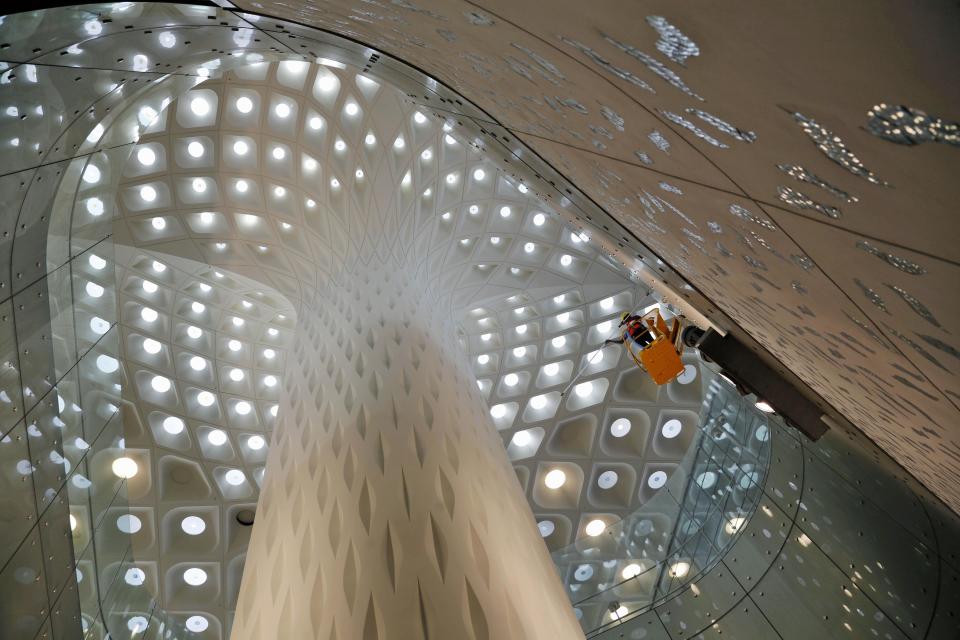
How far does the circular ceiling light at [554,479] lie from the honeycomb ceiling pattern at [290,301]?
0.36ft

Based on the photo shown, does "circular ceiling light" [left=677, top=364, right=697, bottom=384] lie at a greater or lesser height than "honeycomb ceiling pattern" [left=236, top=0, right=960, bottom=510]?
lesser

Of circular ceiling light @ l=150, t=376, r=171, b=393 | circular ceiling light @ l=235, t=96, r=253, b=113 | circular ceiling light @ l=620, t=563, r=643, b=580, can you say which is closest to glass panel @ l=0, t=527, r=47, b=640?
circular ceiling light @ l=235, t=96, r=253, b=113

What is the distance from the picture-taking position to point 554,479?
1001 inches

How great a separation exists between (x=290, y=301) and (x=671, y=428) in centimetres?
1465

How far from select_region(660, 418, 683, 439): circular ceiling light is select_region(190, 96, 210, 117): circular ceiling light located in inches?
734

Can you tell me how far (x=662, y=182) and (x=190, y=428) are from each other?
20746 mm

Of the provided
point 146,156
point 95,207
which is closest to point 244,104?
point 146,156

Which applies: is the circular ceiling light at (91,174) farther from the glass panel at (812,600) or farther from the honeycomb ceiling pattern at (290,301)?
the glass panel at (812,600)

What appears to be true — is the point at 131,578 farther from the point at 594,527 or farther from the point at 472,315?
the point at 594,527

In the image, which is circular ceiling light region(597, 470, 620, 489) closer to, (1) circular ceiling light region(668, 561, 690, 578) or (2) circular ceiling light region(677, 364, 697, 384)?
(2) circular ceiling light region(677, 364, 697, 384)

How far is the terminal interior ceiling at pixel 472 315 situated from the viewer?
210 centimetres

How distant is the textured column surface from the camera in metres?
7.45

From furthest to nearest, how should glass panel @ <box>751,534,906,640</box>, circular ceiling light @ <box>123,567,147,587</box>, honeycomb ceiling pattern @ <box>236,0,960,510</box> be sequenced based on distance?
glass panel @ <box>751,534,906,640</box>, circular ceiling light @ <box>123,567,147,587</box>, honeycomb ceiling pattern @ <box>236,0,960,510</box>

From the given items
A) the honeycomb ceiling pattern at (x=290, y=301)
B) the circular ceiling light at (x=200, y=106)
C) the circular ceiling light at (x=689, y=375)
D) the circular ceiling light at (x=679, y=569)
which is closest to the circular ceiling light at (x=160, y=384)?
the honeycomb ceiling pattern at (x=290, y=301)
